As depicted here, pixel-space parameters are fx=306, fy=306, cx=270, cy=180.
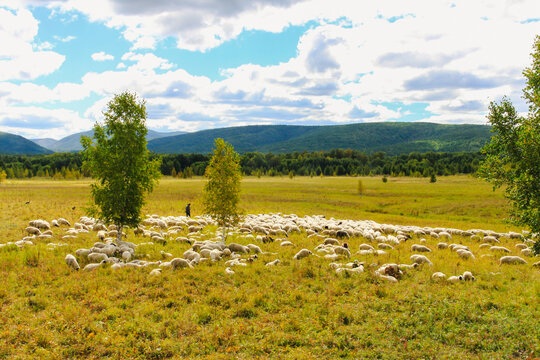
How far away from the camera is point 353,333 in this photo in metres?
9.27

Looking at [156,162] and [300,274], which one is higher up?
[156,162]

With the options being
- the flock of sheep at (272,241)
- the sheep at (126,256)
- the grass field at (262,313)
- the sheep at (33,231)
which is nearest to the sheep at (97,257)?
the flock of sheep at (272,241)

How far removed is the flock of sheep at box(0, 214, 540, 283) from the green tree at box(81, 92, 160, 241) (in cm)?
215

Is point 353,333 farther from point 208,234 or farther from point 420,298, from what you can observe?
point 208,234

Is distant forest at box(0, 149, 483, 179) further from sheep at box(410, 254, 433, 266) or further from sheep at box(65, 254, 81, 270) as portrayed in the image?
sheep at box(65, 254, 81, 270)

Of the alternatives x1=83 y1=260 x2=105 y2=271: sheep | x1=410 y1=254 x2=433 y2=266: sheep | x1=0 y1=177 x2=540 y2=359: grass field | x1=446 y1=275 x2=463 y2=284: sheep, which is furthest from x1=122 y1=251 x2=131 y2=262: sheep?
x1=446 y1=275 x2=463 y2=284: sheep

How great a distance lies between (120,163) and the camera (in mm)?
18625

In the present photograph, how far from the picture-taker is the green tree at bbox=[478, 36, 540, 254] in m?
11.6

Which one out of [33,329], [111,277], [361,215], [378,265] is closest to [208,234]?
[111,277]

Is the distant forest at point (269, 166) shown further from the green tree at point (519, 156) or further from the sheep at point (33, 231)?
the green tree at point (519, 156)

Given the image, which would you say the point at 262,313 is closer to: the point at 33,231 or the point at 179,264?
the point at 179,264

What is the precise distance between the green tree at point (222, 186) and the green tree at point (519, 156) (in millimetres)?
13989

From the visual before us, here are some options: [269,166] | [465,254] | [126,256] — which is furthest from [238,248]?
[269,166]

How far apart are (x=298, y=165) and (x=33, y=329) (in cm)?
18389
